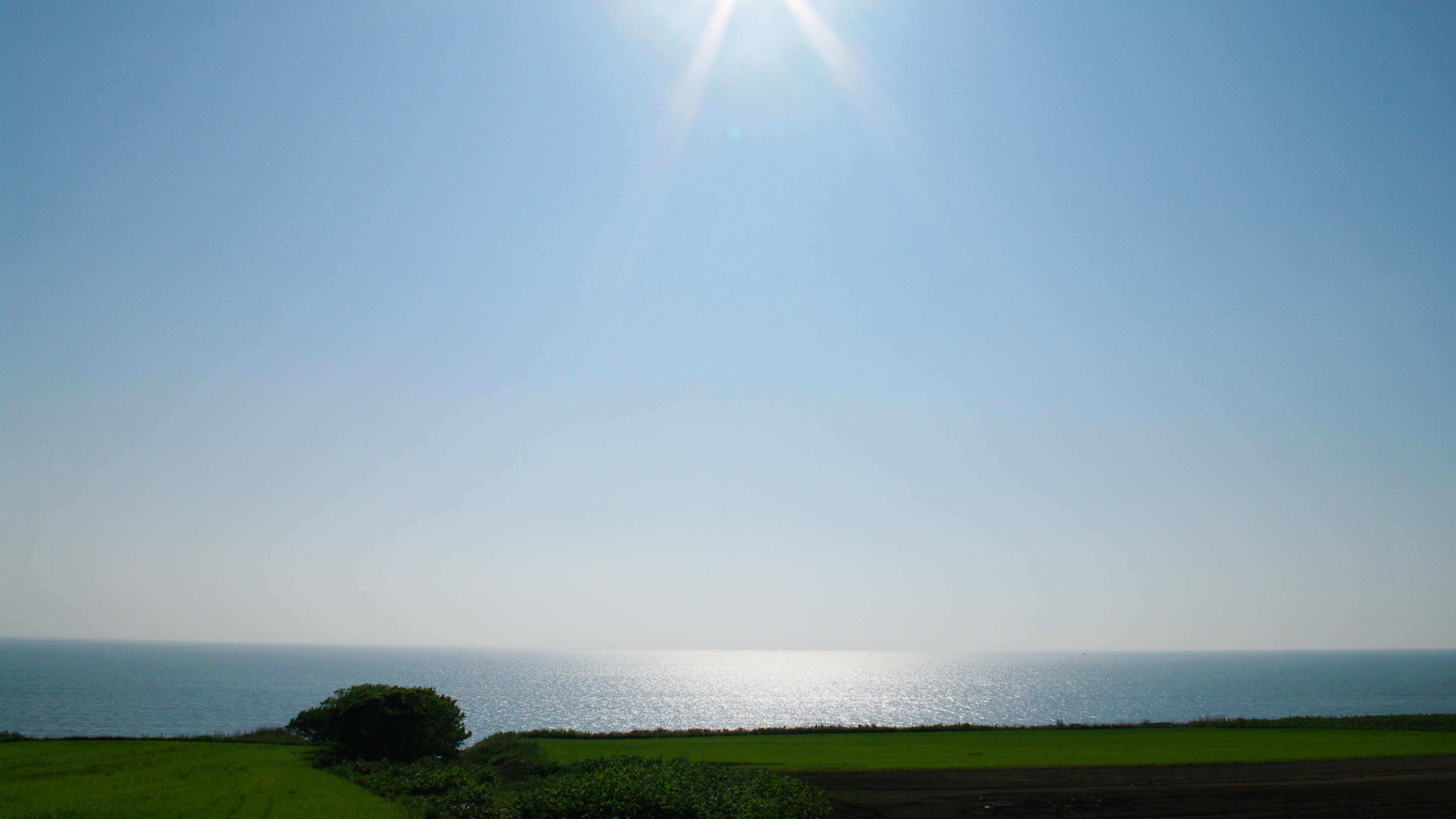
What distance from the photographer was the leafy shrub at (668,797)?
20.8 metres

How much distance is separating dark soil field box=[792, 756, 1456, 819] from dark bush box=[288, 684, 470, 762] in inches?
780

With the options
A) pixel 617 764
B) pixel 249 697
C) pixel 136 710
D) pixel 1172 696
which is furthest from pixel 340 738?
pixel 1172 696

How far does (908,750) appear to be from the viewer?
1666 inches

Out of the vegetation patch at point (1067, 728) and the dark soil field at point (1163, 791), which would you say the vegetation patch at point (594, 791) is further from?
the vegetation patch at point (1067, 728)

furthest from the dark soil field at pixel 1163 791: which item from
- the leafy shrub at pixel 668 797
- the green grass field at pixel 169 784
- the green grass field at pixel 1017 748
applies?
the green grass field at pixel 169 784

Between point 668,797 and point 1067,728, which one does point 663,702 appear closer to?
point 1067,728

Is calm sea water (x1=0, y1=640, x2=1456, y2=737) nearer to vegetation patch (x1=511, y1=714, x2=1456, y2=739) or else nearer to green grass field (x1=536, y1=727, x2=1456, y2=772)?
vegetation patch (x1=511, y1=714, x2=1456, y2=739)

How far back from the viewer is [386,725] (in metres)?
38.1

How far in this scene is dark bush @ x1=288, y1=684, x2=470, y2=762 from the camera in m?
37.9

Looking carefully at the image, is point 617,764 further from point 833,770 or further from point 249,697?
point 249,697

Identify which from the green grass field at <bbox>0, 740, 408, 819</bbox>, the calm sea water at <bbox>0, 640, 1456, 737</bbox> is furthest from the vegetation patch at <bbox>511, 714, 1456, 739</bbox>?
the calm sea water at <bbox>0, 640, 1456, 737</bbox>

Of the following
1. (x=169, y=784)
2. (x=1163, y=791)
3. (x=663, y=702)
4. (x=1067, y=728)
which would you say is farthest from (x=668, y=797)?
(x=663, y=702)

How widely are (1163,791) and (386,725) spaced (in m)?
36.9

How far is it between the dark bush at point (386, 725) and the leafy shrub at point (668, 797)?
1659cm
